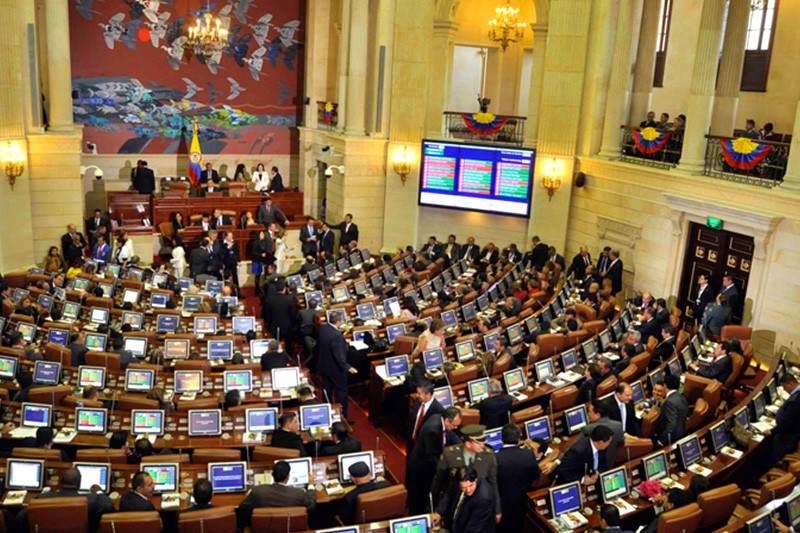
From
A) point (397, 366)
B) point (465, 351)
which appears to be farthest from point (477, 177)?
point (397, 366)

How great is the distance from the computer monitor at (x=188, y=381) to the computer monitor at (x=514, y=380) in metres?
4.44

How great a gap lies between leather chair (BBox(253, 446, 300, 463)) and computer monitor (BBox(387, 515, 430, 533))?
1.90 metres

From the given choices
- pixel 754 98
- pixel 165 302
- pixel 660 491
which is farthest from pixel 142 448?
pixel 754 98

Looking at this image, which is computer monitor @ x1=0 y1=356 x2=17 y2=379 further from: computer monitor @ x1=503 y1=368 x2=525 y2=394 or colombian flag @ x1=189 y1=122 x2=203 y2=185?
colombian flag @ x1=189 y1=122 x2=203 y2=185

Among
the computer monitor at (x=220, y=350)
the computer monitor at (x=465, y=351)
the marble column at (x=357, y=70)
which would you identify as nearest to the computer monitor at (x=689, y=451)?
the computer monitor at (x=465, y=351)

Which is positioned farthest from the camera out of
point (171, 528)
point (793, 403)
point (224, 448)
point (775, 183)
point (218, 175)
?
point (218, 175)

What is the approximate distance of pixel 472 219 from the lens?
21.4m

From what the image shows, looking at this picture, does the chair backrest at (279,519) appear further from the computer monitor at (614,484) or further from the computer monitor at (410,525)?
the computer monitor at (614,484)

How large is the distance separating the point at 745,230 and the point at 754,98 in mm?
5756

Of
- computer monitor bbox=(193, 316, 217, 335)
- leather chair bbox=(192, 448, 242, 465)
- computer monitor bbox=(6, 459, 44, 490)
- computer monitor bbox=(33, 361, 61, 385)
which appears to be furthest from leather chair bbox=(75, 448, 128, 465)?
computer monitor bbox=(193, 316, 217, 335)

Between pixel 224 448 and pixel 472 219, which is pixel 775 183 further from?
pixel 224 448

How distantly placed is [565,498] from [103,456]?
4.88 meters

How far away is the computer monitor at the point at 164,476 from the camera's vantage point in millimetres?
8008

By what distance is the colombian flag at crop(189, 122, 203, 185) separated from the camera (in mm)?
23594
